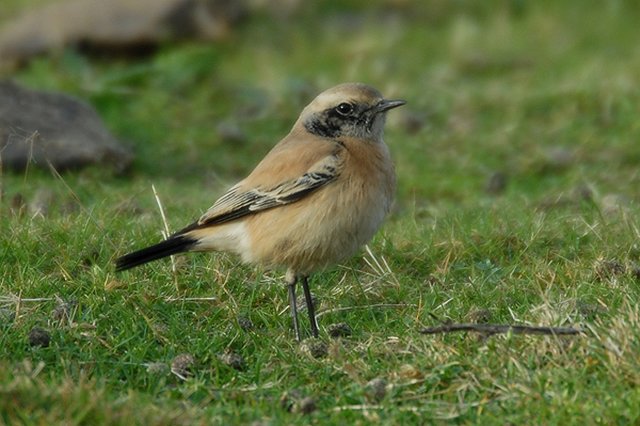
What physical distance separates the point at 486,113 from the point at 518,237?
625cm

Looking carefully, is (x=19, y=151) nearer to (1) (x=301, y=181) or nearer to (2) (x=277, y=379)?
(1) (x=301, y=181)

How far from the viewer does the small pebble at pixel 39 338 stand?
6.70 metres

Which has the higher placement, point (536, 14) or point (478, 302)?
point (478, 302)

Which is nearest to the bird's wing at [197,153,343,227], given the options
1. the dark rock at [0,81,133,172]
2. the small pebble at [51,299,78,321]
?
the small pebble at [51,299,78,321]

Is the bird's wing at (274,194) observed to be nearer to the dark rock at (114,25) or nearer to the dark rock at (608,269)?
the dark rock at (608,269)

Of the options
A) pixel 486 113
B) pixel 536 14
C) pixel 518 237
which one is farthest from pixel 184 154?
pixel 536 14

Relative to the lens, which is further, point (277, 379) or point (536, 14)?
point (536, 14)

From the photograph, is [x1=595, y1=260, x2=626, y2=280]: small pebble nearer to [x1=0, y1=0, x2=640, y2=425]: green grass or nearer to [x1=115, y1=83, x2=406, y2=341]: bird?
[x1=0, y1=0, x2=640, y2=425]: green grass

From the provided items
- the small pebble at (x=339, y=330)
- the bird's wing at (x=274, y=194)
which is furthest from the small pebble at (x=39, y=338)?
the small pebble at (x=339, y=330)

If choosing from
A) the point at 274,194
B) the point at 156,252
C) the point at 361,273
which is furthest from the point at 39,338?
the point at 361,273

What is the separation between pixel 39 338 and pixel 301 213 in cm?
178

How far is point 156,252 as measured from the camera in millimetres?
7320

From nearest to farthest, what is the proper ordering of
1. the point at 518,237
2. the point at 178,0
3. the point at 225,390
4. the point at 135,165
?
the point at 225,390
the point at 518,237
the point at 135,165
the point at 178,0

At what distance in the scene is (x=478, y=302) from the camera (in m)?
7.43
